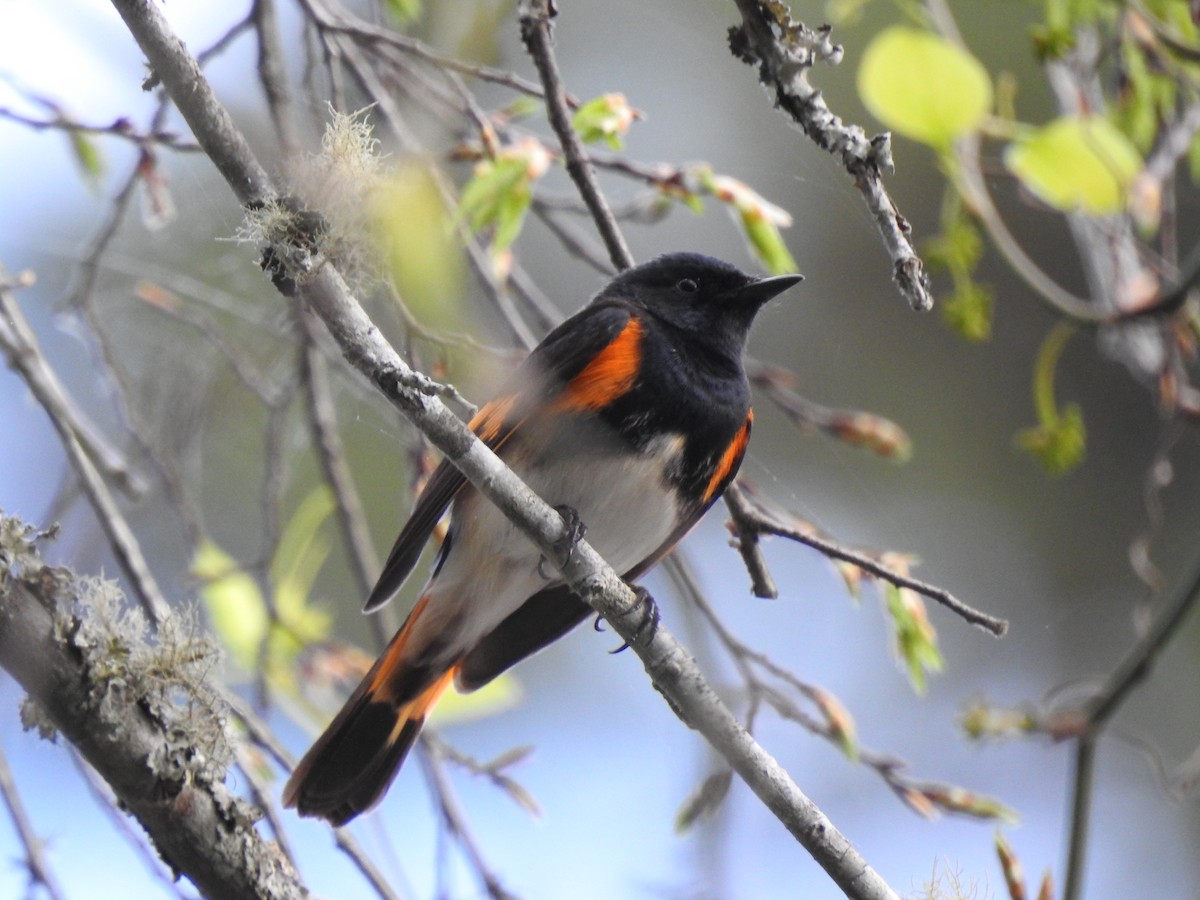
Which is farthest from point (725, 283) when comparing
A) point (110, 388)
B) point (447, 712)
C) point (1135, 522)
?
point (1135, 522)

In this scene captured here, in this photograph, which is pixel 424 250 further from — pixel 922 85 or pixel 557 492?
pixel 922 85

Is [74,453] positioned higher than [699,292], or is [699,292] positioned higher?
[74,453]

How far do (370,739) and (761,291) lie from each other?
1.28m

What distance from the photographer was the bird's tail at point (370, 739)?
2494 mm

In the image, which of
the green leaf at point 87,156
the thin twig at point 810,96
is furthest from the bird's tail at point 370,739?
the thin twig at point 810,96

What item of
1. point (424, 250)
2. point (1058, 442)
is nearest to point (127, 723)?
point (424, 250)

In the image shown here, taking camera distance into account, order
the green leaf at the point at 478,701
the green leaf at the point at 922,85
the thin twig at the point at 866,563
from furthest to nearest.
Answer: the green leaf at the point at 478,701 → the green leaf at the point at 922,85 → the thin twig at the point at 866,563

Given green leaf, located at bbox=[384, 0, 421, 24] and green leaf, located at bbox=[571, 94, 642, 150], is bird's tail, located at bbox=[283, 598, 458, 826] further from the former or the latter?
green leaf, located at bbox=[384, 0, 421, 24]

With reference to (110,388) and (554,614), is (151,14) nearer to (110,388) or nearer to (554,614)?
(110,388)

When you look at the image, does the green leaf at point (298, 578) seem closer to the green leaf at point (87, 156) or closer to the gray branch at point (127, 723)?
the green leaf at point (87, 156)

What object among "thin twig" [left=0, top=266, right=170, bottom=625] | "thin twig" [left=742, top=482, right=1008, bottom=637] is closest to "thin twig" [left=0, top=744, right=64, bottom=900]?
"thin twig" [left=0, top=266, right=170, bottom=625]

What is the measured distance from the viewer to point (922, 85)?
2.07 m

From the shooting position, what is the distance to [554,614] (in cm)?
281

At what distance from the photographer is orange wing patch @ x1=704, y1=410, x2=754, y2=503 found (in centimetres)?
254
